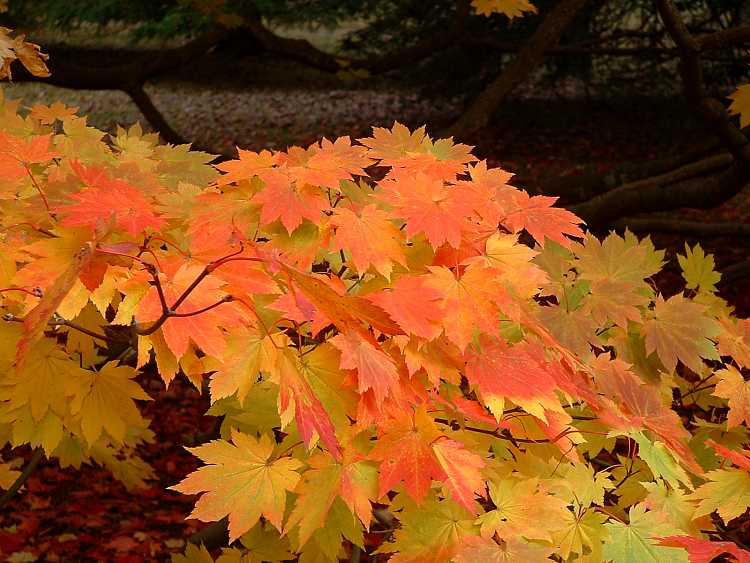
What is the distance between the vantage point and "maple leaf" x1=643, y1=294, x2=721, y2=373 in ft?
6.40

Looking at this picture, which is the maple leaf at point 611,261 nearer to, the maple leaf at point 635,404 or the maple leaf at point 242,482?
the maple leaf at point 635,404

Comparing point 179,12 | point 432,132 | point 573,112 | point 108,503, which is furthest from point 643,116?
point 108,503

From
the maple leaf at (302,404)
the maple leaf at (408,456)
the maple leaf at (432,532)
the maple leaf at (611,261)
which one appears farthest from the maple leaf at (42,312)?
the maple leaf at (611,261)

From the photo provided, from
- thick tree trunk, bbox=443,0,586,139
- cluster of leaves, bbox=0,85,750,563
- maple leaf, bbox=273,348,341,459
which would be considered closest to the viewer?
maple leaf, bbox=273,348,341,459

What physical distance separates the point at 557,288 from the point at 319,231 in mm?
758

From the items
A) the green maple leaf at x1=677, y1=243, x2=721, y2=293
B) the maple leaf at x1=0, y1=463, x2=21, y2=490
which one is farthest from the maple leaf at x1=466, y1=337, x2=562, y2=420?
the maple leaf at x1=0, y1=463, x2=21, y2=490

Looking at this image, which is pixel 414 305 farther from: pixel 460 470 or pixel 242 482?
pixel 242 482

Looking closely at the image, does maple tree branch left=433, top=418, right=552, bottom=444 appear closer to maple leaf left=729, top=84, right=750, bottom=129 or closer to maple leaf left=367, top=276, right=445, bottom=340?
maple leaf left=367, top=276, right=445, bottom=340

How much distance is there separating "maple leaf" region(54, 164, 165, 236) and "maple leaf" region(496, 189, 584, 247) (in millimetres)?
724

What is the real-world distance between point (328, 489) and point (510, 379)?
373 millimetres

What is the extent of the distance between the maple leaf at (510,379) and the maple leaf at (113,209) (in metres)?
0.63

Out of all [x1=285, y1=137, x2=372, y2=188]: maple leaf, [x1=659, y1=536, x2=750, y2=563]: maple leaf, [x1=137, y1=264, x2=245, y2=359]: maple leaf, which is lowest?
[x1=659, y1=536, x2=750, y2=563]: maple leaf

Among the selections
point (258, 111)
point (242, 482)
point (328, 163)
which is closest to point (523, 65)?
point (328, 163)

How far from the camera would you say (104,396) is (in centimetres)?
201
